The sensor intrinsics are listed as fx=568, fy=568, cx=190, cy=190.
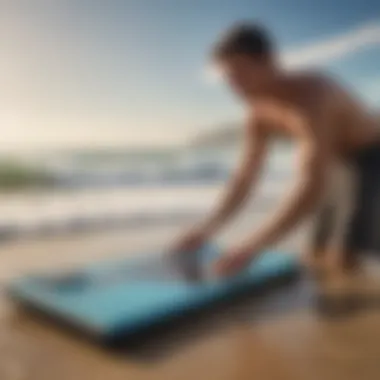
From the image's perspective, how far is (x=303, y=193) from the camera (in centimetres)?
64

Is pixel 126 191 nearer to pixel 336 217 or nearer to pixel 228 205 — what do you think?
pixel 228 205

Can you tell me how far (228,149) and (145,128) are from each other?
14 centimetres

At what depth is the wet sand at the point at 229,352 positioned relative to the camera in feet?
1.46

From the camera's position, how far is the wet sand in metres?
0.44

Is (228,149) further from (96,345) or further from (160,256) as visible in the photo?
(96,345)

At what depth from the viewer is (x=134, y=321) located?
49 centimetres

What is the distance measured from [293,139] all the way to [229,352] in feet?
1.12

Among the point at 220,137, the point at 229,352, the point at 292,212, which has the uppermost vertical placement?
the point at 220,137

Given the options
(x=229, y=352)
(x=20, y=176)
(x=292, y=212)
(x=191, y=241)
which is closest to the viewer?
(x=229, y=352)

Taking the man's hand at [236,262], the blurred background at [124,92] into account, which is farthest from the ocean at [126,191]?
the man's hand at [236,262]

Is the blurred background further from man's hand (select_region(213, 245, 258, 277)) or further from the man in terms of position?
man's hand (select_region(213, 245, 258, 277))

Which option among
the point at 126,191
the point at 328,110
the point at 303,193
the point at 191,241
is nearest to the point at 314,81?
the point at 328,110

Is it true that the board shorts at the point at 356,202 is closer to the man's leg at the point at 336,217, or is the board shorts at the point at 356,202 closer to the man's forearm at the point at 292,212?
the man's leg at the point at 336,217

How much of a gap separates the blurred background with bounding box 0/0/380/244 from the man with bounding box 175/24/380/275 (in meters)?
0.09
